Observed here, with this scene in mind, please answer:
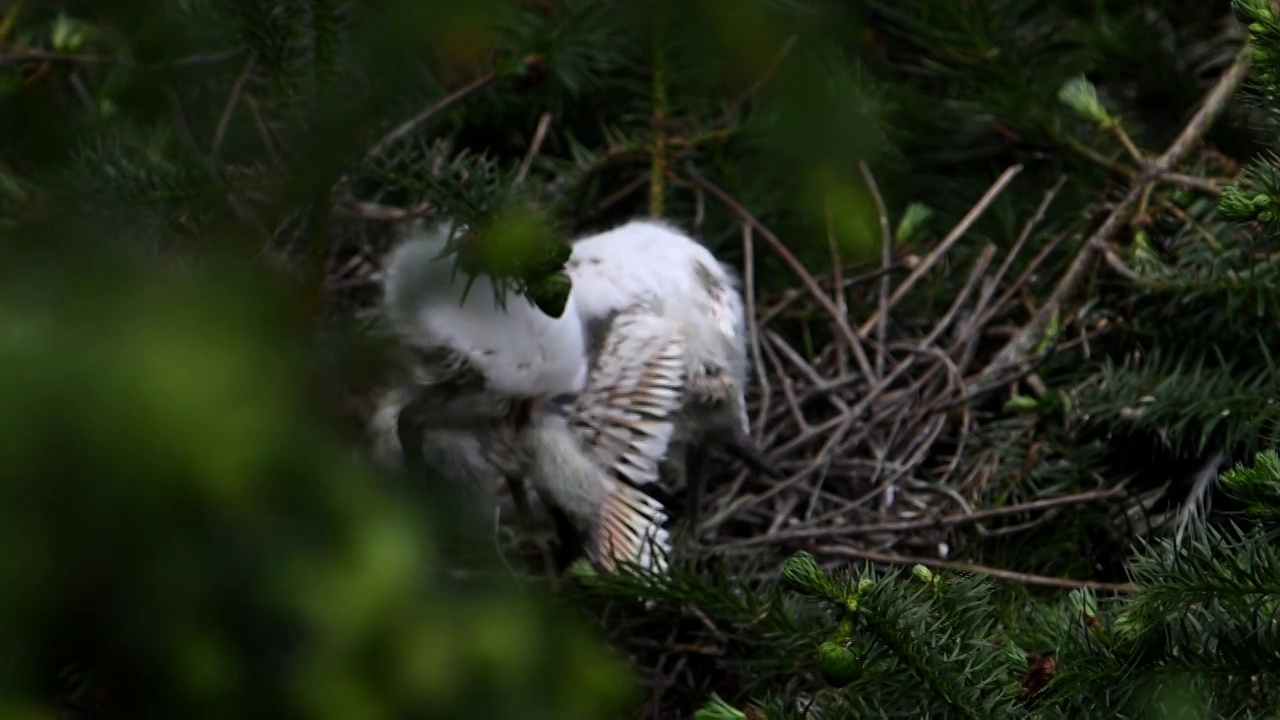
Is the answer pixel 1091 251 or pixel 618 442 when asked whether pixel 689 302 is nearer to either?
pixel 618 442

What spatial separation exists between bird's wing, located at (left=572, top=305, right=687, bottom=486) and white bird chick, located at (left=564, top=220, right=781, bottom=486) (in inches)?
1.2

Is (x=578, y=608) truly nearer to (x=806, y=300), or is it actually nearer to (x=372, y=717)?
(x=806, y=300)

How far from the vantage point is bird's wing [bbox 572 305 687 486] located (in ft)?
5.32

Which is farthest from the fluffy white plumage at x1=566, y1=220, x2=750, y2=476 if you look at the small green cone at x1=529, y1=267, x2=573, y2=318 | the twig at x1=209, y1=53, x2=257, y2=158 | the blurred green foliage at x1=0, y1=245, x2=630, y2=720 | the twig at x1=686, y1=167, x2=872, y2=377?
the blurred green foliage at x1=0, y1=245, x2=630, y2=720

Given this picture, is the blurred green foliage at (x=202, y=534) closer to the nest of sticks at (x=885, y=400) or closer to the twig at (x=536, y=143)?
the nest of sticks at (x=885, y=400)

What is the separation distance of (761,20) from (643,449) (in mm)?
795

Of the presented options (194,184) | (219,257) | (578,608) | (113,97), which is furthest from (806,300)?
(219,257)

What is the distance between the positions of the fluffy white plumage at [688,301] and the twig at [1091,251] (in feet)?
1.37

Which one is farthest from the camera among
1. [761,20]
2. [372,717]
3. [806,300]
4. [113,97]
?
[806,300]

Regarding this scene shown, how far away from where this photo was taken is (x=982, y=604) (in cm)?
108

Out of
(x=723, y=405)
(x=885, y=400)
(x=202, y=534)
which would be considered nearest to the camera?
(x=202, y=534)

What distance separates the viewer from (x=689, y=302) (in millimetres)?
1689

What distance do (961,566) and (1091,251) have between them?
1.96 feet

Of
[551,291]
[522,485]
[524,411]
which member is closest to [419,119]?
[524,411]
